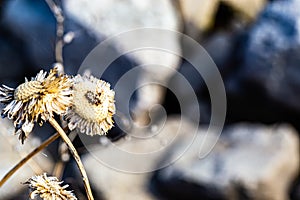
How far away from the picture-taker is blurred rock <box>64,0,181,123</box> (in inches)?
106

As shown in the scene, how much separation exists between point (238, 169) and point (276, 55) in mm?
771

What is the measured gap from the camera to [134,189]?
2432 millimetres

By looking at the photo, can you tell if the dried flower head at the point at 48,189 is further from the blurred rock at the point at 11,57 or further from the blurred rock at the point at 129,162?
the blurred rock at the point at 11,57

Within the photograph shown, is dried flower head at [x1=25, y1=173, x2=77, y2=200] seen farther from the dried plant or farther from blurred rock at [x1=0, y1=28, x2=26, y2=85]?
blurred rock at [x1=0, y1=28, x2=26, y2=85]

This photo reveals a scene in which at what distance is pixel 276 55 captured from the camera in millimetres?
3021

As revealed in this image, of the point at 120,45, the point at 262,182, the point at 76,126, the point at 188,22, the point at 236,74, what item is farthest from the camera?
the point at 188,22

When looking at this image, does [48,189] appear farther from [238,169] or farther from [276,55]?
[276,55]

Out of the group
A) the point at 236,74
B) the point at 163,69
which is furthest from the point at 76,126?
the point at 236,74

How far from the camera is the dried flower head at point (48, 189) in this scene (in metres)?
0.56

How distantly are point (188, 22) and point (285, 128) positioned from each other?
98 cm

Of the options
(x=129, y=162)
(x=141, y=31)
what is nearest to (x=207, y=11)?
(x=141, y=31)

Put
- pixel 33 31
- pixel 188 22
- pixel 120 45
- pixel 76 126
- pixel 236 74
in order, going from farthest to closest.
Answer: pixel 188 22
pixel 236 74
pixel 33 31
pixel 120 45
pixel 76 126

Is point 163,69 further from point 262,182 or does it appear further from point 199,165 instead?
point 262,182

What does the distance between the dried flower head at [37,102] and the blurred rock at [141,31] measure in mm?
1997
